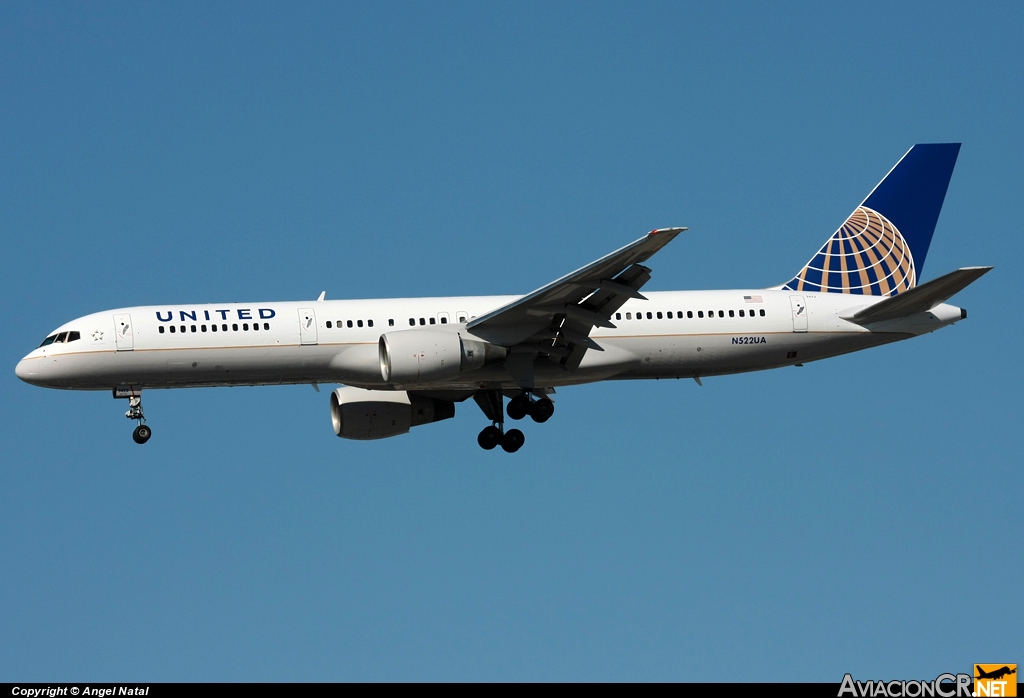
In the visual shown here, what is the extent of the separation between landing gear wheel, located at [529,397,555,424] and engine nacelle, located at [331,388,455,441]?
3305 millimetres

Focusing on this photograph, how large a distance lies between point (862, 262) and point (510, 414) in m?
11.0

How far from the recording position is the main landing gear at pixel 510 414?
1606 inches

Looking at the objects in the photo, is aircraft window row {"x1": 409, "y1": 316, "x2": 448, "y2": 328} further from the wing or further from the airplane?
the wing

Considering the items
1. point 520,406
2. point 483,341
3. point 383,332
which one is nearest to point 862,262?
point 520,406

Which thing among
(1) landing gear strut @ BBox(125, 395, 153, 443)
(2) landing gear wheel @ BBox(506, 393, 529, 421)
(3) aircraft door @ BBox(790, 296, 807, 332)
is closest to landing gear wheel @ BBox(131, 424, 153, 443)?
(1) landing gear strut @ BBox(125, 395, 153, 443)

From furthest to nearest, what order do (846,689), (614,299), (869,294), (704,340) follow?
(869,294) → (704,340) → (614,299) → (846,689)

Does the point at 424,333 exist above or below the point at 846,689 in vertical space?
above

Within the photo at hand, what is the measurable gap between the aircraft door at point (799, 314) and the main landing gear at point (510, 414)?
6733 mm

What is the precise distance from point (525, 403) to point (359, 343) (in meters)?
4.86

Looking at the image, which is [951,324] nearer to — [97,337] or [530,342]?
[530,342]

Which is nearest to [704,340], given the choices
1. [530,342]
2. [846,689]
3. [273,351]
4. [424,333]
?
[530,342]

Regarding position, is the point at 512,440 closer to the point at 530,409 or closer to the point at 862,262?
the point at 530,409

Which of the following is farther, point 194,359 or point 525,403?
point 525,403

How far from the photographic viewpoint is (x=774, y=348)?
133 feet
